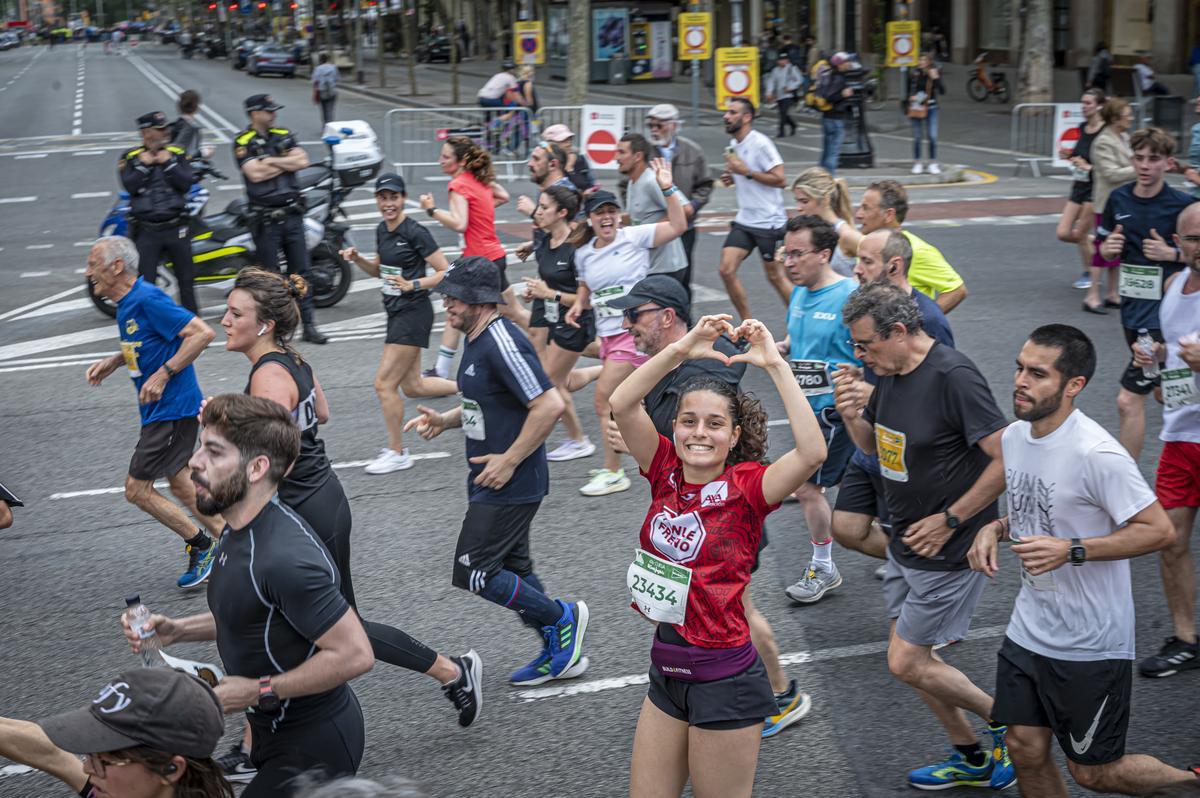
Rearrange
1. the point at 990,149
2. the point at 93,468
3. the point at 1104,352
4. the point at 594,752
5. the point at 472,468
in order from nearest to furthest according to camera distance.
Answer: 1. the point at 594,752
2. the point at 472,468
3. the point at 93,468
4. the point at 1104,352
5. the point at 990,149

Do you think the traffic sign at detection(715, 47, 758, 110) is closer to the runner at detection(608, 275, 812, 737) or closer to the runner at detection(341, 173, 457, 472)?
the runner at detection(341, 173, 457, 472)

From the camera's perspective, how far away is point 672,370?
5.05 meters

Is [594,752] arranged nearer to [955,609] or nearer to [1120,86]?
[955,609]

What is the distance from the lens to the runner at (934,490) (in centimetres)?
472

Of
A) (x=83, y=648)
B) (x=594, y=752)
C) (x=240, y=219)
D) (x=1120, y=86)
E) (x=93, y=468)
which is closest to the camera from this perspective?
(x=594, y=752)

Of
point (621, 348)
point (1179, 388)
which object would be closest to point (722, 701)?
point (1179, 388)

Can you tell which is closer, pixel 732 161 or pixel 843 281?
pixel 843 281

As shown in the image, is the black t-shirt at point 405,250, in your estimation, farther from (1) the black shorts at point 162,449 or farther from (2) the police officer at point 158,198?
(2) the police officer at point 158,198

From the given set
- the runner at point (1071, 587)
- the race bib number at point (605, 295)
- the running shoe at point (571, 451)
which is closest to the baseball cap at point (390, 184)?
the race bib number at point (605, 295)

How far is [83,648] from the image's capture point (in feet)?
20.7

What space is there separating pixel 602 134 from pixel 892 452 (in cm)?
1716

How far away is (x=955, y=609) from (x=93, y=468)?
21.8 feet

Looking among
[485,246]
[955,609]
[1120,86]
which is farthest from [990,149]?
[955,609]

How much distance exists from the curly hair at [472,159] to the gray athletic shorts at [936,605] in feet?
20.2
